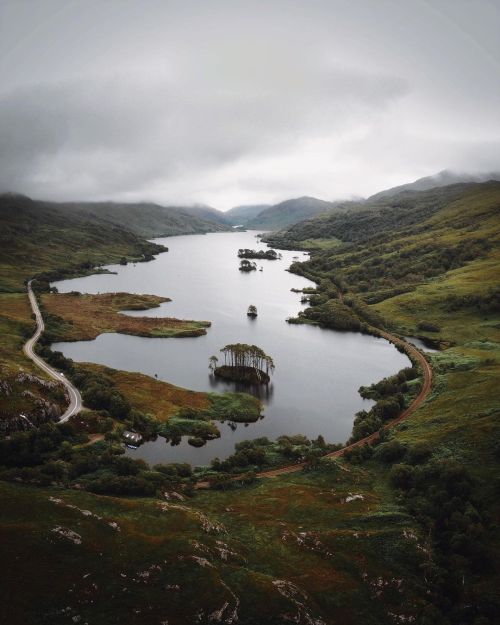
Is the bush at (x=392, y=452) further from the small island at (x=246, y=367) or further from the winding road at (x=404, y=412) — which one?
the small island at (x=246, y=367)

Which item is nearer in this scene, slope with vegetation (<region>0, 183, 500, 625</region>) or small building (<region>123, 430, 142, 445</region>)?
slope with vegetation (<region>0, 183, 500, 625</region>)

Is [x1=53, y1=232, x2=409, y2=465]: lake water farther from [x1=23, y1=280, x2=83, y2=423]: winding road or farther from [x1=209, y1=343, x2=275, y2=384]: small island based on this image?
[x1=23, y1=280, x2=83, y2=423]: winding road

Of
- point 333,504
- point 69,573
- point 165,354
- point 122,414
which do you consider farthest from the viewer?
point 165,354

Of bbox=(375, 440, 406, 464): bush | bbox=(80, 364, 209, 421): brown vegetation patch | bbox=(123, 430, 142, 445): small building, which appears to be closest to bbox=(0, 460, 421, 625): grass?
bbox=(375, 440, 406, 464): bush

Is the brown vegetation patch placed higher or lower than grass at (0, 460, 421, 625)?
higher

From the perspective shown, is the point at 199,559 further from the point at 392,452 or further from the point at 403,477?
the point at 392,452

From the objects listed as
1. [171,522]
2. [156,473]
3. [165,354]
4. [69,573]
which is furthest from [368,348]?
[69,573]

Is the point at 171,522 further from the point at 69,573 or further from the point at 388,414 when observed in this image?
the point at 388,414

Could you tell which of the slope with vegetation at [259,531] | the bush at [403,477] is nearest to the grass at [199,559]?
the slope with vegetation at [259,531]

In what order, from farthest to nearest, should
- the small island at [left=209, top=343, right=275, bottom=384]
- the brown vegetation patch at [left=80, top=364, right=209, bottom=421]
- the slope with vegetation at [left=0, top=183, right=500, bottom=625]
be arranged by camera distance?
the small island at [left=209, top=343, right=275, bottom=384], the brown vegetation patch at [left=80, top=364, right=209, bottom=421], the slope with vegetation at [left=0, top=183, right=500, bottom=625]
